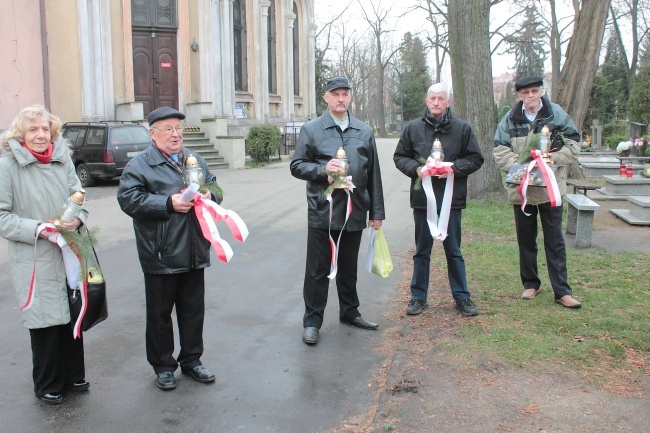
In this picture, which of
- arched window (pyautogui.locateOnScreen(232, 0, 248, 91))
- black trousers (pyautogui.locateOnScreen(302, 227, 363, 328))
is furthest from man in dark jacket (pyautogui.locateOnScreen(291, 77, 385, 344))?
arched window (pyautogui.locateOnScreen(232, 0, 248, 91))

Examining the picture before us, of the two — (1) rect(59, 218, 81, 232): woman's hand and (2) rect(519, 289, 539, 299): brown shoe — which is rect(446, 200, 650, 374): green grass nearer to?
(2) rect(519, 289, 539, 299): brown shoe

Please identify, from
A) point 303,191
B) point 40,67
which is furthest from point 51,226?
point 40,67

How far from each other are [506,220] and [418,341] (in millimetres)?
6580

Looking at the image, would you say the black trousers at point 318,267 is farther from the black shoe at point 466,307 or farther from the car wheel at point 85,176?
the car wheel at point 85,176

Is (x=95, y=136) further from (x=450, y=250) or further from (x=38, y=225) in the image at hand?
(x=38, y=225)

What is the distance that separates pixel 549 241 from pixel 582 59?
12110 mm

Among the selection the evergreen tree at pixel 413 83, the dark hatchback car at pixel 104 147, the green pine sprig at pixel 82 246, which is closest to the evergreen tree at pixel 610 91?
the evergreen tree at pixel 413 83

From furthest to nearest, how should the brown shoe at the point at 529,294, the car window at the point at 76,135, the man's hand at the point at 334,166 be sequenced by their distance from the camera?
the car window at the point at 76,135
the brown shoe at the point at 529,294
the man's hand at the point at 334,166

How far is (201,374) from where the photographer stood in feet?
16.1

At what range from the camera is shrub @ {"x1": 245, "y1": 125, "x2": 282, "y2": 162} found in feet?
82.6

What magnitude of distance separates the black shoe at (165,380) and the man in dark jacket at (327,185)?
1318mm

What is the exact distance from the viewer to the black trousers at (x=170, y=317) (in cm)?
474

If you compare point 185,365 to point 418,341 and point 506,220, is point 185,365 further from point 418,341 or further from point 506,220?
point 506,220

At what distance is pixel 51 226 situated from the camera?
4328mm
